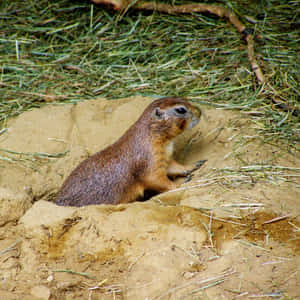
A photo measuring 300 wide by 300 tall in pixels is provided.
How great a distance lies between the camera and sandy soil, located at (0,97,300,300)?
3.86 m

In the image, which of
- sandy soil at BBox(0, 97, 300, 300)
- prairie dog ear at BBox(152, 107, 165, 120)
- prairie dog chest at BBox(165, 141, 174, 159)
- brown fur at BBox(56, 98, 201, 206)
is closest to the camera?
sandy soil at BBox(0, 97, 300, 300)

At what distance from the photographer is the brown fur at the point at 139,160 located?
19.5ft

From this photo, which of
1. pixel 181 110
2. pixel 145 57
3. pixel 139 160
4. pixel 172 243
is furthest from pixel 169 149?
pixel 145 57

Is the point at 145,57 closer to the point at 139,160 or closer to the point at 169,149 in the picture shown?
the point at 169,149

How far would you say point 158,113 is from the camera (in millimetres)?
6102

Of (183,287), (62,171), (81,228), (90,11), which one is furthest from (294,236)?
(90,11)

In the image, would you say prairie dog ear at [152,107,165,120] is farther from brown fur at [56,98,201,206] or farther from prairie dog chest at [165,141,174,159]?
prairie dog chest at [165,141,174,159]

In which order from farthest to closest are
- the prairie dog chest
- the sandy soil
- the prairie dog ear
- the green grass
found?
the green grass → the prairie dog chest → the prairie dog ear → the sandy soil

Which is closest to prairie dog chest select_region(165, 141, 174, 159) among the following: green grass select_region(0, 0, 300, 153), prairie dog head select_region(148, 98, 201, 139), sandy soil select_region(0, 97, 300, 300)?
prairie dog head select_region(148, 98, 201, 139)

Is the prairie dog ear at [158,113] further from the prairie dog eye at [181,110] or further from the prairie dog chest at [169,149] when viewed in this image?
the prairie dog chest at [169,149]

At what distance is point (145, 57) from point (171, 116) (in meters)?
2.75

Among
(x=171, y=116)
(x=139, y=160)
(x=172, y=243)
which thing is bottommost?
(x=139, y=160)

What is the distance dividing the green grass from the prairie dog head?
1178 millimetres

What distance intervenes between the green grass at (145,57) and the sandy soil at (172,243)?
2.01m
